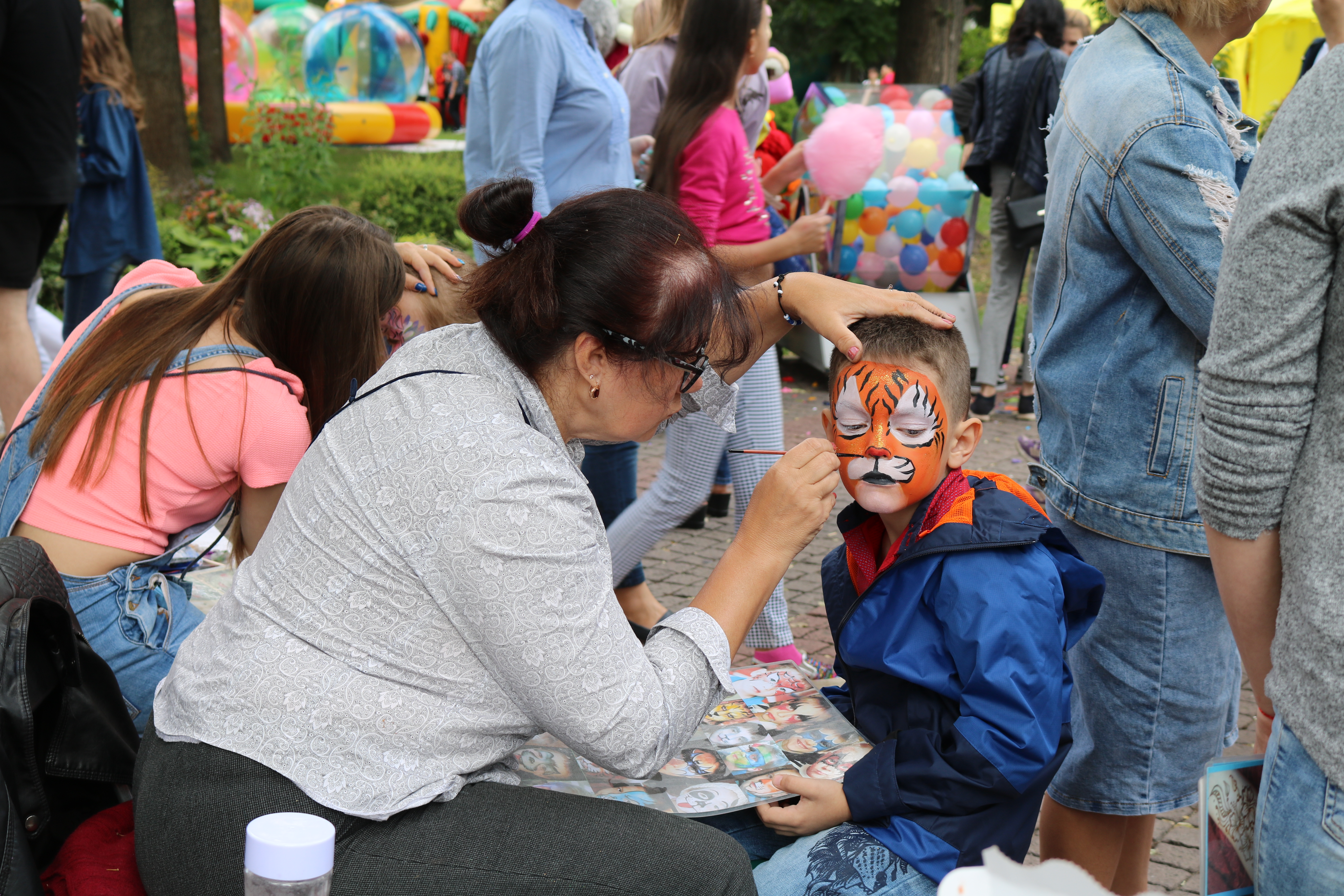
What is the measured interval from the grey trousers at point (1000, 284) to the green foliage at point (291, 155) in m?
4.77

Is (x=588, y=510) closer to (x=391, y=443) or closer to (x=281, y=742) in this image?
(x=391, y=443)

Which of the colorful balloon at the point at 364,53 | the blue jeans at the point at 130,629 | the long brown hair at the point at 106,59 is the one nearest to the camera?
the blue jeans at the point at 130,629

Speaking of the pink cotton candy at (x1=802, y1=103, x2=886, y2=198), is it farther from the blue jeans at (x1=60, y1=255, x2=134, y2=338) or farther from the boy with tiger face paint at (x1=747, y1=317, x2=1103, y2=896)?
the blue jeans at (x1=60, y1=255, x2=134, y2=338)

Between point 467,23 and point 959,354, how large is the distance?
28.1 m

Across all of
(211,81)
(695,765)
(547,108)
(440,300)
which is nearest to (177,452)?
→ (440,300)

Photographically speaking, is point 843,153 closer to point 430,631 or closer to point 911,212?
point 911,212

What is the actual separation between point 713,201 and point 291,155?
563cm

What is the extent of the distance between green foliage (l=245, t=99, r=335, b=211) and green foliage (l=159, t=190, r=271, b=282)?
0.37m

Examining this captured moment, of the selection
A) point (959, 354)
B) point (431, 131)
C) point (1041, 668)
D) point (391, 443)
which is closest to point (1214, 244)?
point (959, 354)

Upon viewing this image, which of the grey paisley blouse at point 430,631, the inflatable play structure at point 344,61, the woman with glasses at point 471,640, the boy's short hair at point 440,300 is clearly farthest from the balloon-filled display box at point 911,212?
the inflatable play structure at point 344,61

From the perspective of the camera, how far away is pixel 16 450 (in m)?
2.32

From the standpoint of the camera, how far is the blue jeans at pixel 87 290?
5.26 metres

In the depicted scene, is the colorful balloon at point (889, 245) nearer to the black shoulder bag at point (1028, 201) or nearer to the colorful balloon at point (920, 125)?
the colorful balloon at point (920, 125)

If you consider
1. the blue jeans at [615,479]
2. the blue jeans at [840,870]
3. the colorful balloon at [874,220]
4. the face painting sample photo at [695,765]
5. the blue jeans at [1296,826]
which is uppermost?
the blue jeans at [1296,826]
